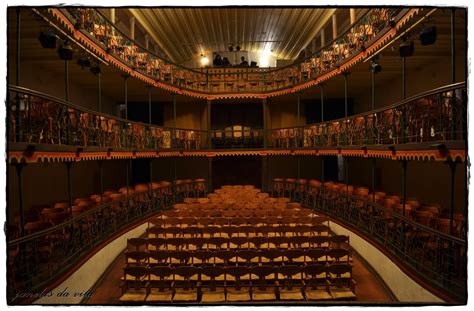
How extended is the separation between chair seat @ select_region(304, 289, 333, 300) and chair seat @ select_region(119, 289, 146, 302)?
381 cm

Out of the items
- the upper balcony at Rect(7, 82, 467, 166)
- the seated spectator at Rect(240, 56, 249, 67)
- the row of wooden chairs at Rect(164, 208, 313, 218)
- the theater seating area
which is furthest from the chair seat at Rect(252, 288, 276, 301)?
the seated spectator at Rect(240, 56, 249, 67)

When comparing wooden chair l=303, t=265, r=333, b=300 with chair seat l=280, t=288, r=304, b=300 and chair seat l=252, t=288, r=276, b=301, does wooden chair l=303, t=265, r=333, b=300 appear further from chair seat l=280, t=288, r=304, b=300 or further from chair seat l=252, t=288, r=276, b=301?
chair seat l=252, t=288, r=276, b=301

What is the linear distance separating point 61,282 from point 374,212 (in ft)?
29.4

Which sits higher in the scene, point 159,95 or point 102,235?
point 159,95

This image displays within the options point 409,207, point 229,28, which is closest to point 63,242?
point 409,207

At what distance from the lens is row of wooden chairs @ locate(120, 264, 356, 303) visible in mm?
7883

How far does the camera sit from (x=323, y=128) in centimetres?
1520

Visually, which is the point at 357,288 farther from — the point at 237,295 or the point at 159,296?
the point at 159,296

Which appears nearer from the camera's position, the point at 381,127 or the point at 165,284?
the point at 165,284

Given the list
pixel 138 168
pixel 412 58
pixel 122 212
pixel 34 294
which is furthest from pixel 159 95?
pixel 34 294

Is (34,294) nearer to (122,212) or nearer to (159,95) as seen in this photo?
(122,212)

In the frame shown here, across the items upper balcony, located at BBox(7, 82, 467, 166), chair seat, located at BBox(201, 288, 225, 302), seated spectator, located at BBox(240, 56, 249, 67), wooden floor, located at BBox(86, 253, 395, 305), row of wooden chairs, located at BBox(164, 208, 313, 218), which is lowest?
wooden floor, located at BBox(86, 253, 395, 305)

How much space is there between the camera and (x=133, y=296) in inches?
316

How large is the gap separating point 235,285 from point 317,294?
1.94 m
